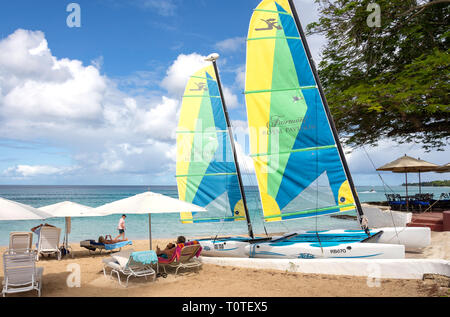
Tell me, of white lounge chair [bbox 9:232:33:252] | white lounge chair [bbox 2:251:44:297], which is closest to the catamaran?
white lounge chair [bbox 9:232:33:252]

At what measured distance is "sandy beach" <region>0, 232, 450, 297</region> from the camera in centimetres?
637

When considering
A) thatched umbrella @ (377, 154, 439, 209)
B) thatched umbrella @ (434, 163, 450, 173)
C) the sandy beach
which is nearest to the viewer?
the sandy beach

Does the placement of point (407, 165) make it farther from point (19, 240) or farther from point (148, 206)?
point (19, 240)

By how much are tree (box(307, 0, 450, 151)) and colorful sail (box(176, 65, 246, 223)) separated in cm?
674

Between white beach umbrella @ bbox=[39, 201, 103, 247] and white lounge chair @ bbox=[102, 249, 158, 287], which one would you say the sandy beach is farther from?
white beach umbrella @ bbox=[39, 201, 103, 247]

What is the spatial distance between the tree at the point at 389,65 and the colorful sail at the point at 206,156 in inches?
265

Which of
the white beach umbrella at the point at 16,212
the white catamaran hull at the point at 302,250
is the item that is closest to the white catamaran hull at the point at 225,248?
the white catamaran hull at the point at 302,250

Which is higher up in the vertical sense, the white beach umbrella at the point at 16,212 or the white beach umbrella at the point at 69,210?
the white beach umbrella at the point at 16,212

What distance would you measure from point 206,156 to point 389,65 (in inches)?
460

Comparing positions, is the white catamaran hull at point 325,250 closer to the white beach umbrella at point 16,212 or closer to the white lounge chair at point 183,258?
the white lounge chair at point 183,258

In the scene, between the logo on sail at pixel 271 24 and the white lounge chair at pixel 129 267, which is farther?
the logo on sail at pixel 271 24

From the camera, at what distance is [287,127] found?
9.31 metres

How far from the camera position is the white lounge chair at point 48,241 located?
35.4 feet

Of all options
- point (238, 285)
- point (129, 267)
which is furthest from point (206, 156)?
point (238, 285)
